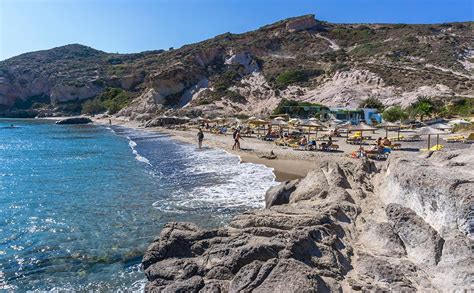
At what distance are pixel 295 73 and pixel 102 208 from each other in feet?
206

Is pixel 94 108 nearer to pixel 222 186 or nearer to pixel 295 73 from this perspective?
pixel 295 73

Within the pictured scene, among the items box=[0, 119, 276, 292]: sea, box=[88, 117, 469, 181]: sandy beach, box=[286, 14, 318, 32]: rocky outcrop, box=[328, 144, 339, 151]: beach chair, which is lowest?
box=[0, 119, 276, 292]: sea

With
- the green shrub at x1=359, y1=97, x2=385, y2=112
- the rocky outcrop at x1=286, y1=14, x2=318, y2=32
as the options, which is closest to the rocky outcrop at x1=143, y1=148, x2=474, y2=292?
the green shrub at x1=359, y1=97, x2=385, y2=112

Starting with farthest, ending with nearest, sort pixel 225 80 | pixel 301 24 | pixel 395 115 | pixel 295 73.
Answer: pixel 301 24, pixel 225 80, pixel 295 73, pixel 395 115

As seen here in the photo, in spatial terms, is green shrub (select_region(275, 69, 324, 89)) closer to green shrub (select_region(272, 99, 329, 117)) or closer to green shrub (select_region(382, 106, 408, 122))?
green shrub (select_region(272, 99, 329, 117))

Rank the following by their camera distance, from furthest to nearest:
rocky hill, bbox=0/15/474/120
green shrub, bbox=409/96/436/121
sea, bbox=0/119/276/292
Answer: rocky hill, bbox=0/15/474/120 → green shrub, bbox=409/96/436/121 → sea, bbox=0/119/276/292

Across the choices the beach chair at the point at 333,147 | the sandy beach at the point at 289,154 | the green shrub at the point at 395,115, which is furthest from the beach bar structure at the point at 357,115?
the beach chair at the point at 333,147

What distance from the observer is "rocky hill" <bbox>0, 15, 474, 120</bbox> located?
59.2 metres

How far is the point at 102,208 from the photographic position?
1362 cm

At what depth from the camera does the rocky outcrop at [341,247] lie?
5.38 metres

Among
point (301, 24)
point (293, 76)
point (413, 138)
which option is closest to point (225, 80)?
point (293, 76)

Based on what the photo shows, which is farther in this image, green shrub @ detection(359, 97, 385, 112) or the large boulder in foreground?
the large boulder in foreground

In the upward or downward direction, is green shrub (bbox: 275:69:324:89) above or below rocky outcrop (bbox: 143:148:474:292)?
above

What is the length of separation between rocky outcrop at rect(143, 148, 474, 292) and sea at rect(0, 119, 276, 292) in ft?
5.99
